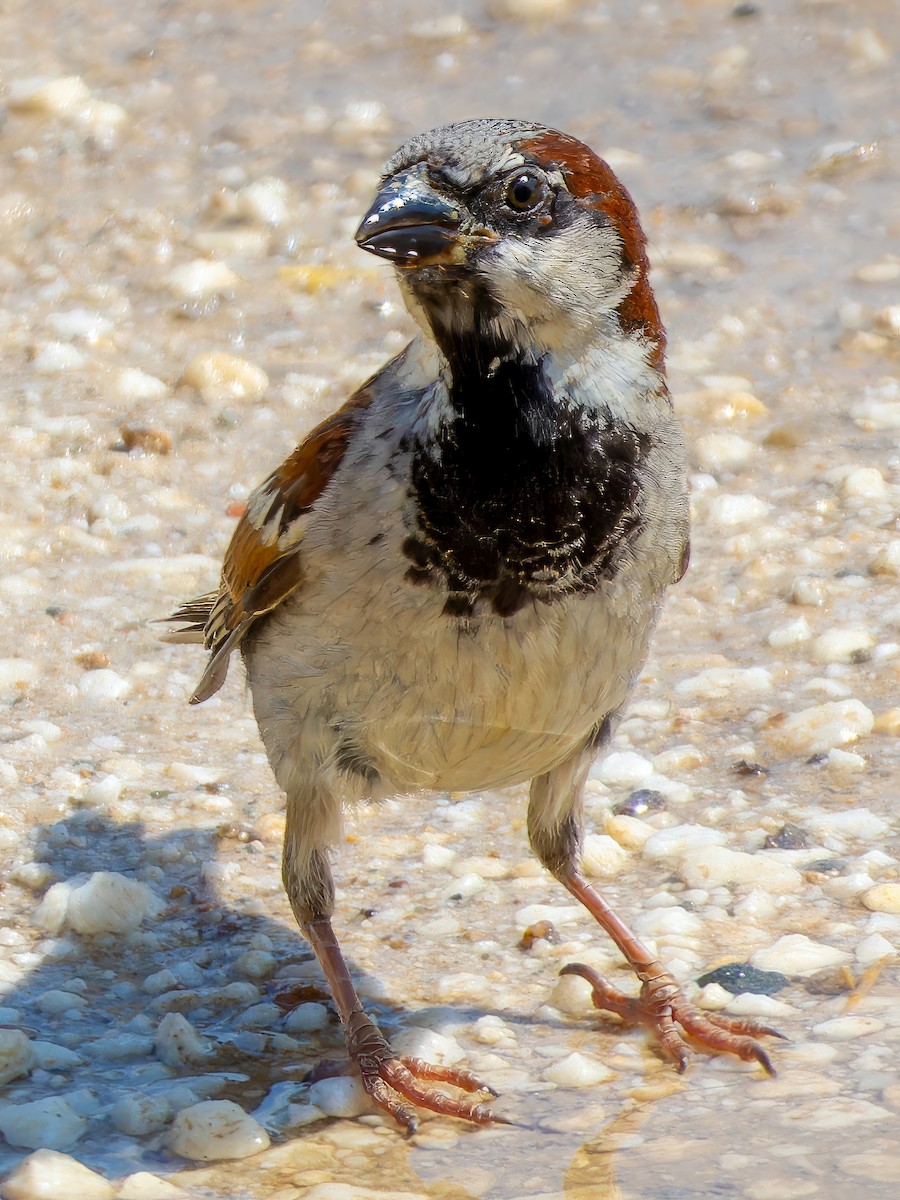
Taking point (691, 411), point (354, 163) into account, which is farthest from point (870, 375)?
point (354, 163)

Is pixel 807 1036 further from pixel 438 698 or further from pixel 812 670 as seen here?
pixel 812 670

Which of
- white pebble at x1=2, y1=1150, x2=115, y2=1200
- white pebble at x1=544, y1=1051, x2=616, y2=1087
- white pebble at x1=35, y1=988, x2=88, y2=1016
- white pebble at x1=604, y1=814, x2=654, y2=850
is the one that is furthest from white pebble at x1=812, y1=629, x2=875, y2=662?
white pebble at x1=2, y1=1150, x2=115, y2=1200

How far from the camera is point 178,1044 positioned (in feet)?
11.8

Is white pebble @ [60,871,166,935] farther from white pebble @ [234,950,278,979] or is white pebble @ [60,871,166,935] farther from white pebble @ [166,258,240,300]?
white pebble @ [166,258,240,300]

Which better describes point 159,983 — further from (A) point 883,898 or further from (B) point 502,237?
(B) point 502,237

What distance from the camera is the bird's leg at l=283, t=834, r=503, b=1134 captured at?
3.45m

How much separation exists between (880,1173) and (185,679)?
2.79 meters

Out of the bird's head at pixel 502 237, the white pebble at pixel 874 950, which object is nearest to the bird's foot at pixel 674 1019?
the white pebble at pixel 874 950

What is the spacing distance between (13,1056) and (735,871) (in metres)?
1.78

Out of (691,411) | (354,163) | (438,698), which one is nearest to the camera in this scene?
(438,698)

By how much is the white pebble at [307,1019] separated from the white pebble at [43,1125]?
643 millimetres

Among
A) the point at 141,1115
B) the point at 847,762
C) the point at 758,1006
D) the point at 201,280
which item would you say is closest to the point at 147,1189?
the point at 141,1115

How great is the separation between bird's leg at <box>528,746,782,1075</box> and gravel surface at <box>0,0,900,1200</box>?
0.20ft

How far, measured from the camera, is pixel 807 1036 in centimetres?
354
